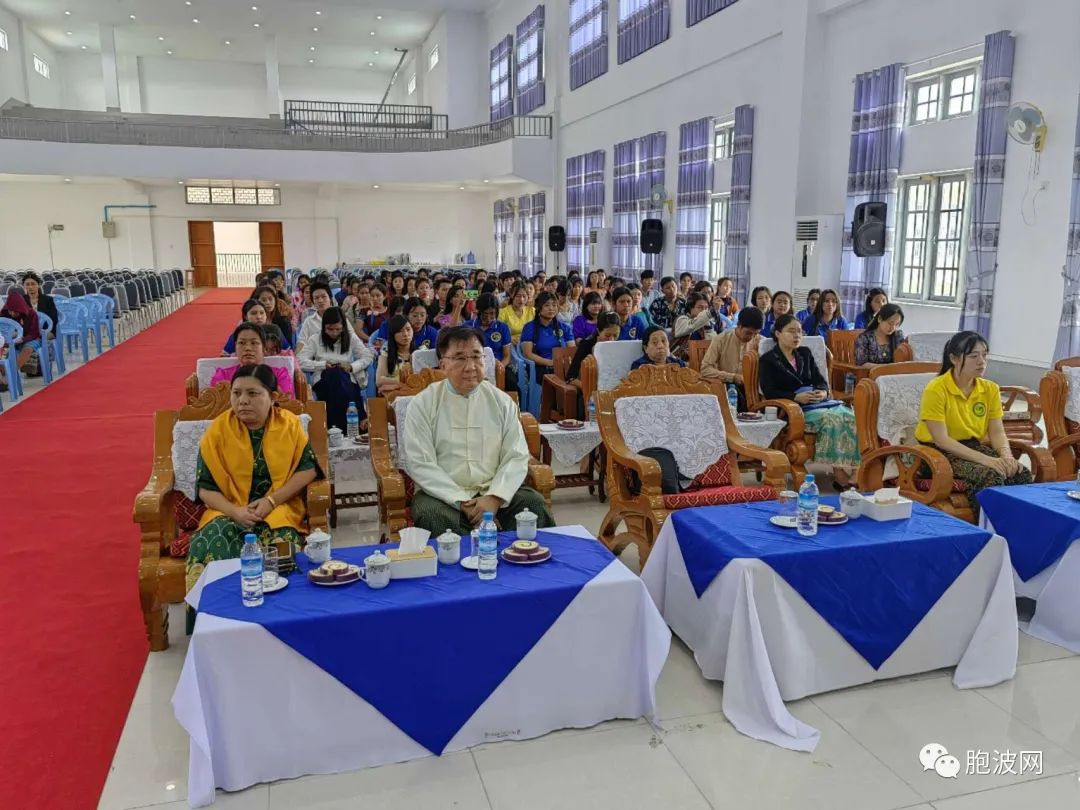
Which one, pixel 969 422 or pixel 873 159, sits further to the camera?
pixel 873 159

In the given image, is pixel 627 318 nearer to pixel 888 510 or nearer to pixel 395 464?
pixel 395 464

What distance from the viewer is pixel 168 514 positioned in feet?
10.1

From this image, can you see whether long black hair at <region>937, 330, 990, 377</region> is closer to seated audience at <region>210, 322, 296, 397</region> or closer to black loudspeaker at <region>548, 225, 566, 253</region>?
seated audience at <region>210, 322, 296, 397</region>

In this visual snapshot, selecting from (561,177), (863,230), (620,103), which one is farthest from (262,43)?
(863,230)

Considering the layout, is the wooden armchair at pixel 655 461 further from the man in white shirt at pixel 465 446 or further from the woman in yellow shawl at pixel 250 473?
the woman in yellow shawl at pixel 250 473

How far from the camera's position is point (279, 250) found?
78.3 ft

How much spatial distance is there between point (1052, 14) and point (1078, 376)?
3.51 metres

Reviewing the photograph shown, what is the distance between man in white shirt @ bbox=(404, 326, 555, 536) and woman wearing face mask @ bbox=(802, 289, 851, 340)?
4.13 metres

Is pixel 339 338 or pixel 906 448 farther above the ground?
pixel 339 338

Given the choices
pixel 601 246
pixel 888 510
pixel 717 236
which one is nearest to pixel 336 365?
pixel 888 510

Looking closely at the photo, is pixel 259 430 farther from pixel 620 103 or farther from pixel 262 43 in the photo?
pixel 262 43

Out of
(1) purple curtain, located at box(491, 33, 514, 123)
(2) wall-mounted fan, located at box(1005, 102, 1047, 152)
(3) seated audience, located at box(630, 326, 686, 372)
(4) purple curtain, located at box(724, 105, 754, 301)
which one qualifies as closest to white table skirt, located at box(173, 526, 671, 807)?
(3) seated audience, located at box(630, 326, 686, 372)

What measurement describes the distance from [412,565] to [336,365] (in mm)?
3193

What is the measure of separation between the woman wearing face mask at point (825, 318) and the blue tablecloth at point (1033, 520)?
134 inches
